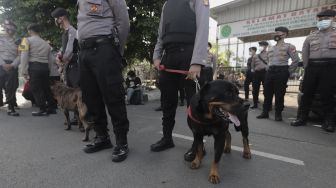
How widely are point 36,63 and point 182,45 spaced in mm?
4263

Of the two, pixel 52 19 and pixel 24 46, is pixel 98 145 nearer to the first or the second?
pixel 24 46

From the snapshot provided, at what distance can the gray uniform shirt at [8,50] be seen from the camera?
21.0ft

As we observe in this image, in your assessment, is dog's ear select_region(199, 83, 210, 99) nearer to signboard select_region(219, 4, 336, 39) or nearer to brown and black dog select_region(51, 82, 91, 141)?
brown and black dog select_region(51, 82, 91, 141)

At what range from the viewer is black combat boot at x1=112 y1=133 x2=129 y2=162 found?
3225mm

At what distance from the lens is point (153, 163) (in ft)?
10.5

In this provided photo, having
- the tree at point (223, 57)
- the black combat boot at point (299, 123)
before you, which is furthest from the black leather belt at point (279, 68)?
the tree at point (223, 57)

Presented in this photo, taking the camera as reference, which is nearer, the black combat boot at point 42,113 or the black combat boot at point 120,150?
the black combat boot at point 120,150

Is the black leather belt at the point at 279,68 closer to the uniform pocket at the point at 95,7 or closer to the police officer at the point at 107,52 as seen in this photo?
the police officer at the point at 107,52

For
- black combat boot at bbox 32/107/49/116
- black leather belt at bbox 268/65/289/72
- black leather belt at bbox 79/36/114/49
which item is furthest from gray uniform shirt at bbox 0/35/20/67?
black leather belt at bbox 268/65/289/72

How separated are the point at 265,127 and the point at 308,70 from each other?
1.43m

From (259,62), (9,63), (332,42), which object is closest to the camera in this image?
(332,42)

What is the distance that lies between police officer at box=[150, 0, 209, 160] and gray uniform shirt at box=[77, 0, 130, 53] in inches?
21.0

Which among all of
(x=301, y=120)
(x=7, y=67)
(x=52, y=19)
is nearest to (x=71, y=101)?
(x=7, y=67)

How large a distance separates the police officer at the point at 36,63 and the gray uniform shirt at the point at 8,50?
65 cm
